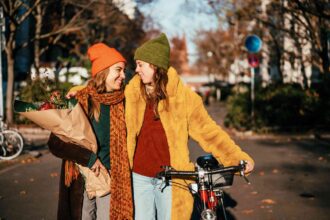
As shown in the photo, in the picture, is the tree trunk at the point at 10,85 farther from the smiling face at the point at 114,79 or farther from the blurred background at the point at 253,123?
the smiling face at the point at 114,79

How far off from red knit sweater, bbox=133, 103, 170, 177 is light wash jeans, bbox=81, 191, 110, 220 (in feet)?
1.10

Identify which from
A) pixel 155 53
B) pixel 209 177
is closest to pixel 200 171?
pixel 209 177

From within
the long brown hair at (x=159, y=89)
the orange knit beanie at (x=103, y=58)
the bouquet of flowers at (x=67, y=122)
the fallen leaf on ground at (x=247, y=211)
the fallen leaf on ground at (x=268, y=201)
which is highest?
the orange knit beanie at (x=103, y=58)

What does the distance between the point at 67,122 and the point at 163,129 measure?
2.19ft

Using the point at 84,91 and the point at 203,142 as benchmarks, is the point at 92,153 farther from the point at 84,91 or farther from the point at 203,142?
the point at 203,142

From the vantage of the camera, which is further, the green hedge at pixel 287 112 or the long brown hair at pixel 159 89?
the green hedge at pixel 287 112

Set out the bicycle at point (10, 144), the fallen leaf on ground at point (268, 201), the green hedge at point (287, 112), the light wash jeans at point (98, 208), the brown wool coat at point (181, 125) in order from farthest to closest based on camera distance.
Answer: the green hedge at point (287, 112), the bicycle at point (10, 144), the fallen leaf on ground at point (268, 201), the light wash jeans at point (98, 208), the brown wool coat at point (181, 125)

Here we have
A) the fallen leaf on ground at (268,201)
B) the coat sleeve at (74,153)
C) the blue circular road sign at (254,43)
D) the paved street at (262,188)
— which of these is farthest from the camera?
the blue circular road sign at (254,43)

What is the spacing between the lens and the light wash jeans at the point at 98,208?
3.32 metres

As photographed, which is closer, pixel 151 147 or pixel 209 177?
pixel 209 177

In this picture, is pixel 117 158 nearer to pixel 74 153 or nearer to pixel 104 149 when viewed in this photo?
pixel 104 149

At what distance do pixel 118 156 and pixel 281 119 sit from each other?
13.9 meters

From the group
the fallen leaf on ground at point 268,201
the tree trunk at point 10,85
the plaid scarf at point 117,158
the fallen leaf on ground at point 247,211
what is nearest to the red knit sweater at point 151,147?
the plaid scarf at point 117,158

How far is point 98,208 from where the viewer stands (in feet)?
11.0
